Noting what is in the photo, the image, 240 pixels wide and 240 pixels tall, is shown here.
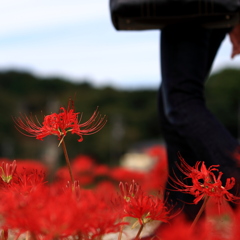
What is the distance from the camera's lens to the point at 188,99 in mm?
1646

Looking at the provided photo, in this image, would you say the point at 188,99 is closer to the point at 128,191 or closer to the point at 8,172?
the point at 128,191

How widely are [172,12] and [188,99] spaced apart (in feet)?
0.95

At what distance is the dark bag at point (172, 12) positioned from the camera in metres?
1.53

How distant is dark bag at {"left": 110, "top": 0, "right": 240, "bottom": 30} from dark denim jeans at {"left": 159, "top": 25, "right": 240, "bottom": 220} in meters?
0.08

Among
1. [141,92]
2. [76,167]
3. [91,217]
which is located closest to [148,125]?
[141,92]

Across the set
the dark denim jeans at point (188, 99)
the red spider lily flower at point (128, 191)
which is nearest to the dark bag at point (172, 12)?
the dark denim jeans at point (188, 99)

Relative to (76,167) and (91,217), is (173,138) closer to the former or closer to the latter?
(91,217)

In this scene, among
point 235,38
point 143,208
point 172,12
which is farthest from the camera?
point 235,38

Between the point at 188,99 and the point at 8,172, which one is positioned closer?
the point at 8,172

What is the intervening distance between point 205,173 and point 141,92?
2232 inches

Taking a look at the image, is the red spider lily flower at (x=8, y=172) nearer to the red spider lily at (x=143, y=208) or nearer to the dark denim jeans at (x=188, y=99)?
the red spider lily at (x=143, y=208)

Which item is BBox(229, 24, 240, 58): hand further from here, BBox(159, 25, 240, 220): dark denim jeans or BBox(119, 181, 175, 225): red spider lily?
BBox(119, 181, 175, 225): red spider lily

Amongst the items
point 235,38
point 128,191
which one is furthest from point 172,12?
point 128,191

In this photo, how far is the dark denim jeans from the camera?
158cm
